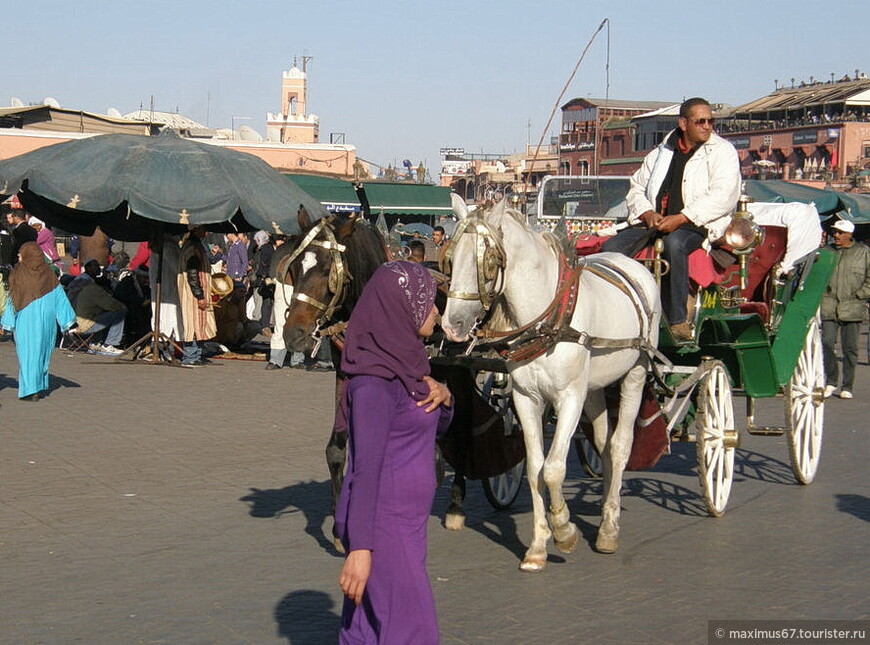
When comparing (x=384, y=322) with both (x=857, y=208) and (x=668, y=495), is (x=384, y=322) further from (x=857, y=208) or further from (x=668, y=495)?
(x=857, y=208)

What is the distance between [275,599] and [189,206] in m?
9.63

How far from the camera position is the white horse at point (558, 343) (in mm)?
6145

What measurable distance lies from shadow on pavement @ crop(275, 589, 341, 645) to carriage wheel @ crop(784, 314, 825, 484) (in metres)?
4.52

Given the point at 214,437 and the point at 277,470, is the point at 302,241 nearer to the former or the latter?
the point at 277,470

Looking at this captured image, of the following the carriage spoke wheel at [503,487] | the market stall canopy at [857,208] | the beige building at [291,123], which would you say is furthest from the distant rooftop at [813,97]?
the carriage spoke wheel at [503,487]

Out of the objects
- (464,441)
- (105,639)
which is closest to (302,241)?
(464,441)

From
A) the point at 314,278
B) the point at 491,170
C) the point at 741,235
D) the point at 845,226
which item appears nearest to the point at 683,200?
the point at 741,235

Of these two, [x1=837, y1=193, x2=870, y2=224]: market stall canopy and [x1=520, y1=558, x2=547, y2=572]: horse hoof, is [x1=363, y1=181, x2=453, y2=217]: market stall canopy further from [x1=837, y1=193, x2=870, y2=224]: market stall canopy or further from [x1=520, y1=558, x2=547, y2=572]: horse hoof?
[x1=520, y1=558, x2=547, y2=572]: horse hoof

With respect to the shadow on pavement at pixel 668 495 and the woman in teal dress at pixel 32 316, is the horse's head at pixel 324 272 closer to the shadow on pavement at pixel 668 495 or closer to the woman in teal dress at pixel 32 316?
the shadow on pavement at pixel 668 495

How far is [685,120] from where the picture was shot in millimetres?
8125

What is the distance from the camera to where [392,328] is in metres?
3.98

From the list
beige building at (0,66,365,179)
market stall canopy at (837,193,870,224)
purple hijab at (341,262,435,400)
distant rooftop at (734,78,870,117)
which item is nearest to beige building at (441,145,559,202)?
beige building at (0,66,365,179)

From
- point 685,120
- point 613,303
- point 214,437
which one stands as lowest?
point 214,437

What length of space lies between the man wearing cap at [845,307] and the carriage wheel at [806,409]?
5285 mm
